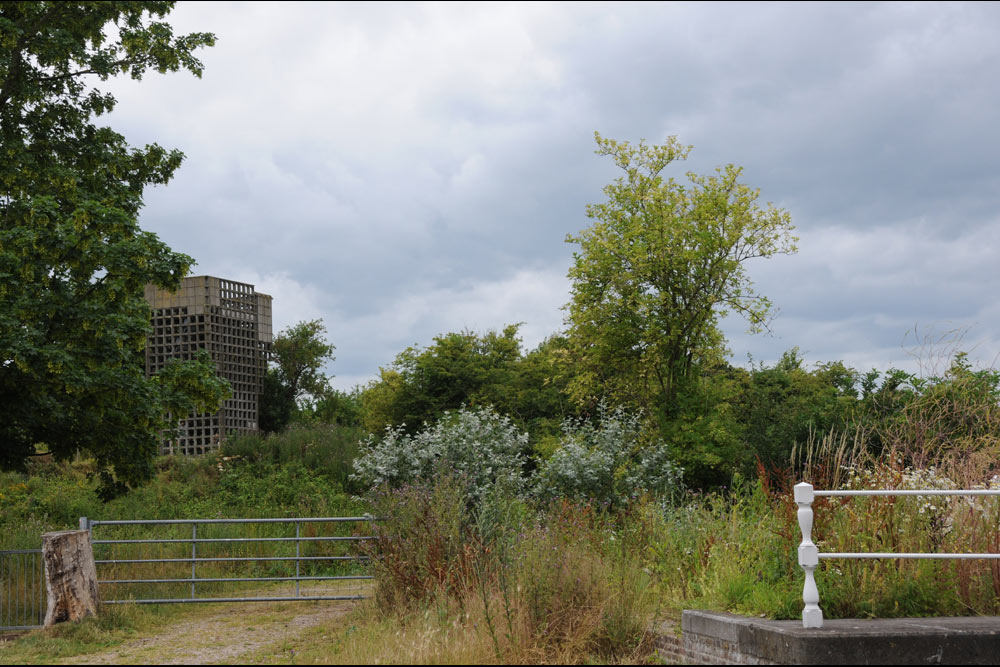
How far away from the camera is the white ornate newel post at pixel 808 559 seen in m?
6.06

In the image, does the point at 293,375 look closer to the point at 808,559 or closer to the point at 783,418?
the point at 783,418

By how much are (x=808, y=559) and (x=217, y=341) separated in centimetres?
2459

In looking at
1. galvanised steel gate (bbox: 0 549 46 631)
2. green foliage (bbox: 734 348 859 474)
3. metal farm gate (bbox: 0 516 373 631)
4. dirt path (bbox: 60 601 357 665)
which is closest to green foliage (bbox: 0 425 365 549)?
metal farm gate (bbox: 0 516 373 631)

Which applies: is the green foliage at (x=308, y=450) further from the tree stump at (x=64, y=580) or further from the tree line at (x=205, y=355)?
the tree stump at (x=64, y=580)

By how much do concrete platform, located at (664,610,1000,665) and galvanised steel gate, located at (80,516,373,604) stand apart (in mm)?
6120

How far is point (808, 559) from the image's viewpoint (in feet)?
20.1

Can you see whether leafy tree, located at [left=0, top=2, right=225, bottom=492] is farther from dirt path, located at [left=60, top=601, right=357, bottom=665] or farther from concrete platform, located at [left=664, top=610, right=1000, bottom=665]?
concrete platform, located at [left=664, top=610, right=1000, bottom=665]

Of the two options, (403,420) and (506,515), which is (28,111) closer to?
(506,515)

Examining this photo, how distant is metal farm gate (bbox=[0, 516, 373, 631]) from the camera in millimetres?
11531

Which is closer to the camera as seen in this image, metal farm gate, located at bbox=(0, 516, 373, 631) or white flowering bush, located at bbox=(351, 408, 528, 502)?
metal farm gate, located at bbox=(0, 516, 373, 631)

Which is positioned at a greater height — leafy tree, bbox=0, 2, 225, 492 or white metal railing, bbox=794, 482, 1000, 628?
leafy tree, bbox=0, 2, 225, 492

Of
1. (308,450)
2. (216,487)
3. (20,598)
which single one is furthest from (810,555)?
(308,450)

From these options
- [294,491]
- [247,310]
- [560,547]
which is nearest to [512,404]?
[294,491]

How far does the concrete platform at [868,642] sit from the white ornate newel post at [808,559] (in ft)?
0.32
